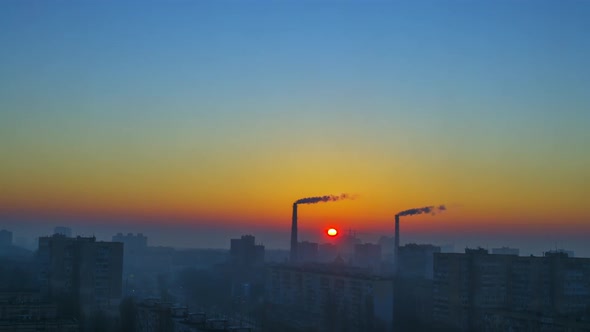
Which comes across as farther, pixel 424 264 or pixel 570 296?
pixel 424 264

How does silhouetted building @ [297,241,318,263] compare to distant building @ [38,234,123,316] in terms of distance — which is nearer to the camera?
distant building @ [38,234,123,316]

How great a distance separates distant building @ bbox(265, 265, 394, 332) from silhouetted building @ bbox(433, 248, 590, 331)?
6.16ft

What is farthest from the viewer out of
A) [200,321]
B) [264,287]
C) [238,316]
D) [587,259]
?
[264,287]

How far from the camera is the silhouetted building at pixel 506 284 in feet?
76.0

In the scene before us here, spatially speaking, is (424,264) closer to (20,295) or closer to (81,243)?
(81,243)

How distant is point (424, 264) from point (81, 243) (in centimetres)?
2046

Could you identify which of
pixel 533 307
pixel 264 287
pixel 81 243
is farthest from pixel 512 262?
pixel 81 243

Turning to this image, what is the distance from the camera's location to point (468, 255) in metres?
23.5

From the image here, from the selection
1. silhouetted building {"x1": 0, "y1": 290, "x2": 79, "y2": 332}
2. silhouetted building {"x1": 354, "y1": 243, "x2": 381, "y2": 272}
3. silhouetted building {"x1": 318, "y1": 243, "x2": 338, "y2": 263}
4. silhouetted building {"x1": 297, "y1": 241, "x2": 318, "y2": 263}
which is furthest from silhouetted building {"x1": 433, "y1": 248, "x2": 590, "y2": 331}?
silhouetted building {"x1": 318, "y1": 243, "x2": 338, "y2": 263}

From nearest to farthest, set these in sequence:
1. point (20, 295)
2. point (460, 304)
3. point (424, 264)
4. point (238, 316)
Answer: point (20, 295) → point (460, 304) → point (238, 316) → point (424, 264)

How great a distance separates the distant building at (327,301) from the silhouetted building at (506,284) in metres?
1.88

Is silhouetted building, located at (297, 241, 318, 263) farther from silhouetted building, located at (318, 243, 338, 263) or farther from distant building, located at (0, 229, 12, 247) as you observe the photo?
distant building, located at (0, 229, 12, 247)

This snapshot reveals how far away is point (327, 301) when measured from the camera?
83.4 ft

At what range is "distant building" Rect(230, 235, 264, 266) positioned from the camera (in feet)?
143
